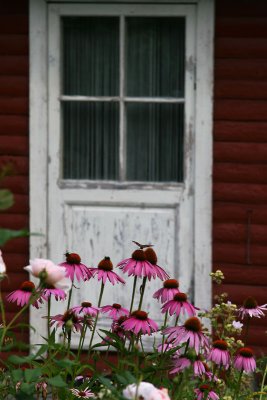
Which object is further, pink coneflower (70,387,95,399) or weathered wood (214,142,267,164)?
weathered wood (214,142,267,164)

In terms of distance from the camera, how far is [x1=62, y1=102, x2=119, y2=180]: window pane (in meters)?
5.17

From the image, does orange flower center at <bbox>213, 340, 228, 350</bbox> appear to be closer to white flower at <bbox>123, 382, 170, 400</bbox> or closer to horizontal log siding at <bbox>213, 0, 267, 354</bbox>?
white flower at <bbox>123, 382, 170, 400</bbox>

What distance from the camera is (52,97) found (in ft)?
16.7

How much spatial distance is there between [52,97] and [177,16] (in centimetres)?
81

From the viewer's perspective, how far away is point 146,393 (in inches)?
73.5

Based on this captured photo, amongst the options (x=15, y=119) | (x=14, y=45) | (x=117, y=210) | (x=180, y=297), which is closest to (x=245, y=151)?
(x=117, y=210)

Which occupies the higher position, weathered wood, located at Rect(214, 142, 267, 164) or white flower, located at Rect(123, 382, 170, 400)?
weathered wood, located at Rect(214, 142, 267, 164)

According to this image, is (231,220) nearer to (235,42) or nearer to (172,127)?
(172,127)

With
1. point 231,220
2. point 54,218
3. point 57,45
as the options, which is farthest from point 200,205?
point 57,45

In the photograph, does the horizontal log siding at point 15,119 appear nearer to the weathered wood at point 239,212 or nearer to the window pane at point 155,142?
the window pane at point 155,142

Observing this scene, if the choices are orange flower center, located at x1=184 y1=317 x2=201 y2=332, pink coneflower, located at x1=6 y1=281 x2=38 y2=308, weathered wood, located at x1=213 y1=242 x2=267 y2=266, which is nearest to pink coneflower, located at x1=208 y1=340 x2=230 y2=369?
orange flower center, located at x1=184 y1=317 x2=201 y2=332

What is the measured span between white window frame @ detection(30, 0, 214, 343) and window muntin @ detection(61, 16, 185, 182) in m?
0.13

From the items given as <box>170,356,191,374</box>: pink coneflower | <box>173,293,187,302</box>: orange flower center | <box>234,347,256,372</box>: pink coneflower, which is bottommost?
<box>234,347,256,372</box>: pink coneflower

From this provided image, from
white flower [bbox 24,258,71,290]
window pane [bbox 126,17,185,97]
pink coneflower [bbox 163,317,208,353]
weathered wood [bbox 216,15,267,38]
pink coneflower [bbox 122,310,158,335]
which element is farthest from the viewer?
window pane [bbox 126,17,185,97]
